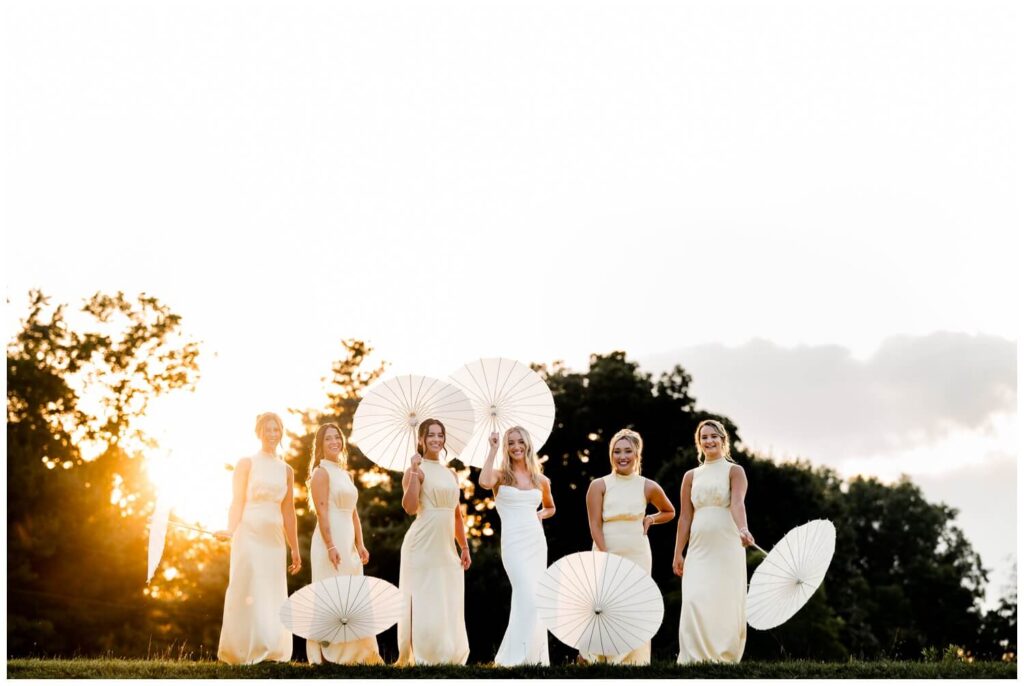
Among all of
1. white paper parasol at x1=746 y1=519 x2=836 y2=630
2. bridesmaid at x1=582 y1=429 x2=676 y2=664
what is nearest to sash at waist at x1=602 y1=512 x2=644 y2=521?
bridesmaid at x1=582 y1=429 x2=676 y2=664

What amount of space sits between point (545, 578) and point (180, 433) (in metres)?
26.2

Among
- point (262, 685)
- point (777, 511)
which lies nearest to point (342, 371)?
point (777, 511)

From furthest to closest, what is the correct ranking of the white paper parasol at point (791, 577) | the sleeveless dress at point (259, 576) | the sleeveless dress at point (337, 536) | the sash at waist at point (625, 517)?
the sleeveless dress at point (337, 536), the sleeveless dress at point (259, 576), the sash at waist at point (625, 517), the white paper parasol at point (791, 577)

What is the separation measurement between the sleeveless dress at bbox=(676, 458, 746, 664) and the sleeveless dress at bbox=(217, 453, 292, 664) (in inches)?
166

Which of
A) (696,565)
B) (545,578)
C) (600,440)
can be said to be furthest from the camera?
(600,440)

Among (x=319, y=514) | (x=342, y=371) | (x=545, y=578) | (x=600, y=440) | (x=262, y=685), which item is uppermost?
(x=342, y=371)

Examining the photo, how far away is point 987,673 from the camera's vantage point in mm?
11172

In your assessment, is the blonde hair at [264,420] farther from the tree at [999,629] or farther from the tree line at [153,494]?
the tree at [999,629]

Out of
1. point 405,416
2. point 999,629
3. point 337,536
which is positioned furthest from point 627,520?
point 999,629

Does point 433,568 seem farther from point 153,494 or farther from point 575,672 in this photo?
point 153,494

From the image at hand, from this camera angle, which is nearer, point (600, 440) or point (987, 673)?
point (987, 673)

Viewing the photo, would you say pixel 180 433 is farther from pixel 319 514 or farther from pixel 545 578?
pixel 545 578

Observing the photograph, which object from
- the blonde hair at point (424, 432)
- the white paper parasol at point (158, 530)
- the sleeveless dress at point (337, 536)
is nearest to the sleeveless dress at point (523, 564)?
the blonde hair at point (424, 432)

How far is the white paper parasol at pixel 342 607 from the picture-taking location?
38.1 feet
